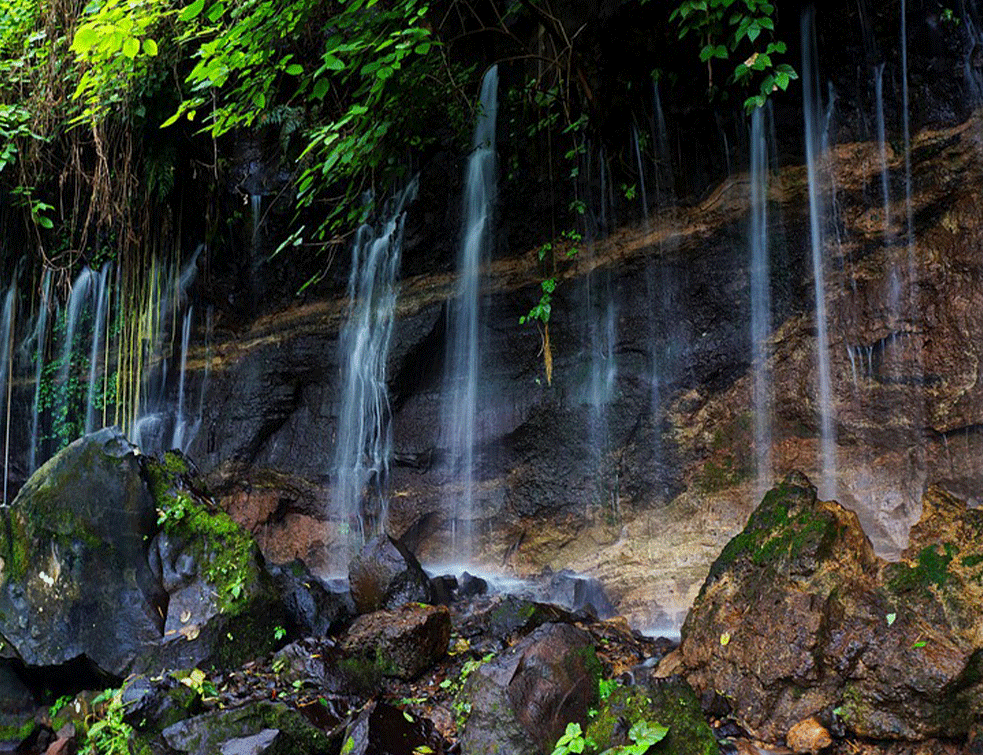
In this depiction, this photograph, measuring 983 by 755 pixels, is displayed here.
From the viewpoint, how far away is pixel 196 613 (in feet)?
17.1

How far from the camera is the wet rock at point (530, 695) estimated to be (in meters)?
3.61

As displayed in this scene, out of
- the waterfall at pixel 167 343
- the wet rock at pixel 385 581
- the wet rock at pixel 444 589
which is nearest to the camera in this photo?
the wet rock at pixel 385 581

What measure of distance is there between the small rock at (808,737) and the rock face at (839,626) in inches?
0.7

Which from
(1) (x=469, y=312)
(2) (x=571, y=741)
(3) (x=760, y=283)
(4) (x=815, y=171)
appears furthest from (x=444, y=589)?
(4) (x=815, y=171)

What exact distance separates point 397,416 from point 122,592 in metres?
4.01

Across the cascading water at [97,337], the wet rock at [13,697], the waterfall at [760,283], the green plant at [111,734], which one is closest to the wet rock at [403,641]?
the green plant at [111,734]

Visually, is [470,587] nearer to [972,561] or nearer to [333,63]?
[972,561]

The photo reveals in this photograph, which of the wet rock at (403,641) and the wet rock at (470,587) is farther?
the wet rock at (470,587)

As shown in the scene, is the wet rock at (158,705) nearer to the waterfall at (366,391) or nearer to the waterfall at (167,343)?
the waterfall at (366,391)

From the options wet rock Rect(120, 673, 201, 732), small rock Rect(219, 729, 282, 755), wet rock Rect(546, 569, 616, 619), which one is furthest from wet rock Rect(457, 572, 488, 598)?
small rock Rect(219, 729, 282, 755)

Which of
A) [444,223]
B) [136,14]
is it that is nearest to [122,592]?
[136,14]

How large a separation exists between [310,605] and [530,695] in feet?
8.07

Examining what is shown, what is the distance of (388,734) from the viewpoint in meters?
3.85

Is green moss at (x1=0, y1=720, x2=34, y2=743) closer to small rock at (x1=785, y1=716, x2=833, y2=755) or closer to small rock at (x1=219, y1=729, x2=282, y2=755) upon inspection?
small rock at (x1=219, y1=729, x2=282, y2=755)
